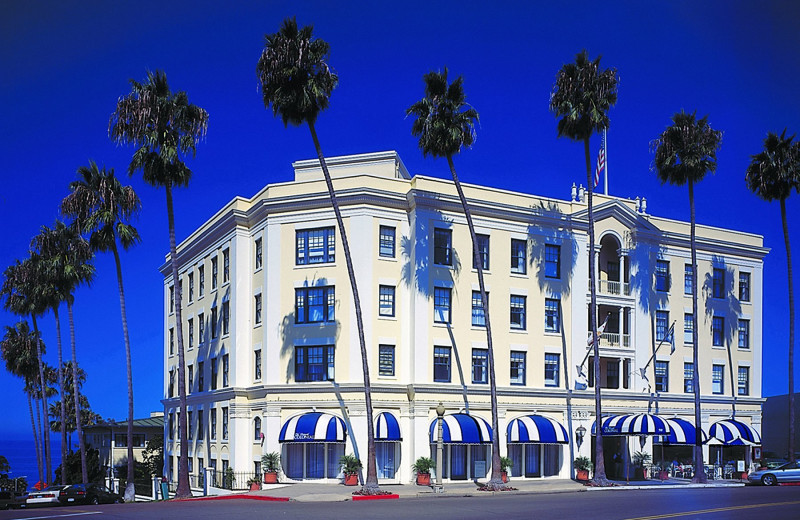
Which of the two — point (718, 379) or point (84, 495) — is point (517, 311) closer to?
point (718, 379)

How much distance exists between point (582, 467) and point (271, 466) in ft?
57.7

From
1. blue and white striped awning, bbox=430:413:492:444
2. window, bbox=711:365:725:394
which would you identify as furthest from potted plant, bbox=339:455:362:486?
window, bbox=711:365:725:394

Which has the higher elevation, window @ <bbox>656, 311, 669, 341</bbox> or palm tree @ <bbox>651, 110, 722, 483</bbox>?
palm tree @ <bbox>651, 110, 722, 483</bbox>

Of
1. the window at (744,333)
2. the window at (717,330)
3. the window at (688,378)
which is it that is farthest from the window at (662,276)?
the window at (744,333)

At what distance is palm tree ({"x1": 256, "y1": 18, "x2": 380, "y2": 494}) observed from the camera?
3672 cm

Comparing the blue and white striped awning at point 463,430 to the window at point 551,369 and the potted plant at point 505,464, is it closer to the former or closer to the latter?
the potted plant at point 505,464

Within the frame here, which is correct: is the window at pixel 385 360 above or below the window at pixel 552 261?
below

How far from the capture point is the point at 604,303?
49.8 m

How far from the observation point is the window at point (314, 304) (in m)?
43.8

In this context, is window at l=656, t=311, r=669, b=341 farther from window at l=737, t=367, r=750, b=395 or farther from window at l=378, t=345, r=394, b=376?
window at l=378, t=345, r=394, b=376

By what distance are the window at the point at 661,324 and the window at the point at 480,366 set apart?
12.9m

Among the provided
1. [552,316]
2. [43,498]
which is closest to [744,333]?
[552,316]

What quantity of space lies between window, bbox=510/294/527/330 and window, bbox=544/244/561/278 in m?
2.39

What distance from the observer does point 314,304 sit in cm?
4416
